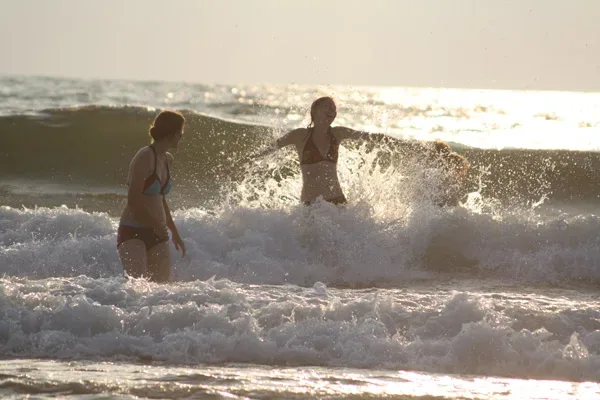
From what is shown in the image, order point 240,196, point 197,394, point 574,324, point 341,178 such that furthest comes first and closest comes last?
point 240,196 < point 341,178 < point 574,324 < point 197,394

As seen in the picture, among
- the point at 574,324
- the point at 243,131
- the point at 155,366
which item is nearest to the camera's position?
the point at 155,366

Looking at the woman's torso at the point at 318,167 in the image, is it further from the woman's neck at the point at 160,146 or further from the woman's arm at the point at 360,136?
the woman's neck at the point at 160,146

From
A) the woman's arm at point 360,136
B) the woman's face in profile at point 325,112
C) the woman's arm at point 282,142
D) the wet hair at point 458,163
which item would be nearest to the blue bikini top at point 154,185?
the woman's arm at point 282,142

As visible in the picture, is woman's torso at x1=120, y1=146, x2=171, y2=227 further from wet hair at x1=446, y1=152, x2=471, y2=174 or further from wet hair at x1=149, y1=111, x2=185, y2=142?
wet hair at x1=446, y1=152, x2=471, y2=174

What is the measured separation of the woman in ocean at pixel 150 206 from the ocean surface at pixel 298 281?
0.18 metres

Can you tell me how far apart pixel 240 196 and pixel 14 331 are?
8.43m

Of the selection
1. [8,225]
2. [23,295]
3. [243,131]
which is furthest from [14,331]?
[243,131]

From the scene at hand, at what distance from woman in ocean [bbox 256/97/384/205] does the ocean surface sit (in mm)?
669

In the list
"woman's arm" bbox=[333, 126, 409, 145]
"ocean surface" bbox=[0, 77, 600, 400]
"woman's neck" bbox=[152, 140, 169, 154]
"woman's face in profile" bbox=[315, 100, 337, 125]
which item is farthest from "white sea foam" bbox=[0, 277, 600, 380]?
"woman's face in profile" bbox=[315, 100, 337, 125]

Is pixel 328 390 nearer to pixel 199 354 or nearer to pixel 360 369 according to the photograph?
pixel 360 369

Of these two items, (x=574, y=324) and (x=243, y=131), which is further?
(x=243, y=131)

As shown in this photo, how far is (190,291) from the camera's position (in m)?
7.21

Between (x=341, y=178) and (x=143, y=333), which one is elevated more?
(x=341, y=178)

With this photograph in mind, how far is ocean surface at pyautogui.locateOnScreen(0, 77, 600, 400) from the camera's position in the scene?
5.88 metres
